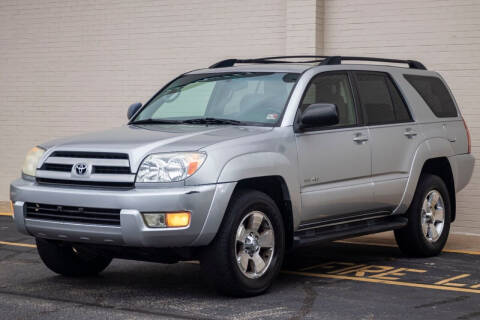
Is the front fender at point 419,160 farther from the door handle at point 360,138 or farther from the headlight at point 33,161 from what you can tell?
the headlight at point 33,161

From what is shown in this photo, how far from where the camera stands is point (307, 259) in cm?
969

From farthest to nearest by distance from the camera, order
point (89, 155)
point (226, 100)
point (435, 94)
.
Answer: point (435, 94) → point (226, 100) → point (89, 155)

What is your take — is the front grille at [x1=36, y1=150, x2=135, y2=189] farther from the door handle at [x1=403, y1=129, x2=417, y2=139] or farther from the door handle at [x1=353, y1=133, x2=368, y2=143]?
the door handle at [x1=403, y1=129, x2=417, y2=139]

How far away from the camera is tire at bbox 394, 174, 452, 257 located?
9.53m

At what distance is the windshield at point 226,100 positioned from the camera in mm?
8164

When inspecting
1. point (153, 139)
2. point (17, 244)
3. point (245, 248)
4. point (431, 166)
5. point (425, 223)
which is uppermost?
point (153, 139)

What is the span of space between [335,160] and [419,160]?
4.77 ft

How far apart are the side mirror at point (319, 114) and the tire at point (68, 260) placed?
212 cm

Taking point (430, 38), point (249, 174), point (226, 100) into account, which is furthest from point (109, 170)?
point (430, 38)

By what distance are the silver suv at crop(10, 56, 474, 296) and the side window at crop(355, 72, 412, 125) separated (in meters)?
0.02

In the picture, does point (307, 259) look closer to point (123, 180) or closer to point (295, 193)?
point (295, 193)

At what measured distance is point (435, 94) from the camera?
10.2 metres

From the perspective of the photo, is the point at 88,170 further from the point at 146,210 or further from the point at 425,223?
the point at 425,223

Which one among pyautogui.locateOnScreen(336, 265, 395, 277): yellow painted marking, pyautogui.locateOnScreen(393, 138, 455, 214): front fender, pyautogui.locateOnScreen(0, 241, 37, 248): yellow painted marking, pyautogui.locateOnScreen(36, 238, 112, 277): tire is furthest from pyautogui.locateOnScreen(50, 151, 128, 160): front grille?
pyautogui.locateOnScreen(0, 241, 37, 248): yellow painted marking
